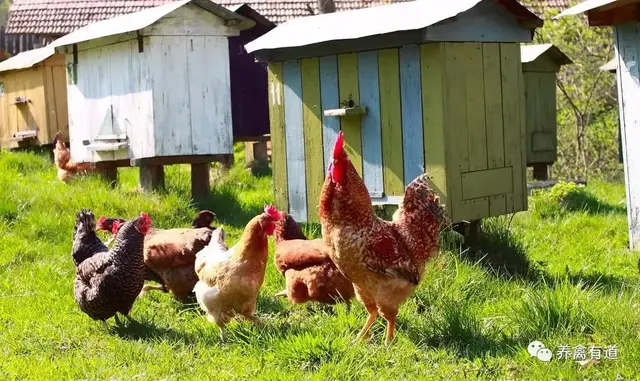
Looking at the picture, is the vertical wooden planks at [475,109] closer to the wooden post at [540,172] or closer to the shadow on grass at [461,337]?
the shadow on grass at [461,337]

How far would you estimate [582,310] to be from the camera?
568cm

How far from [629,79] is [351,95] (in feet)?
9.72

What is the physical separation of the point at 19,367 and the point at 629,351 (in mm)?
3781

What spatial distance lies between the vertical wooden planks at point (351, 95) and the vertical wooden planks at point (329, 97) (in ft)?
0.20

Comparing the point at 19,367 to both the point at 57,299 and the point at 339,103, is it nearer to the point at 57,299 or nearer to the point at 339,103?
the point at 57,299

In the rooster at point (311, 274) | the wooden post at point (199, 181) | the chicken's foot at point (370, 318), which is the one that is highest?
the wooden post at point (199, 181)

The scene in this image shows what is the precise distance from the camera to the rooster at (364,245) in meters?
5.65

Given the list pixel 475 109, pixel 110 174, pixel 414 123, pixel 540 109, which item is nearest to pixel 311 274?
pixel 414 123

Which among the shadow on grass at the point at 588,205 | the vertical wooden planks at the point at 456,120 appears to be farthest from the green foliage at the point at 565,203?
the vertical wooden planks at the point at 456,120

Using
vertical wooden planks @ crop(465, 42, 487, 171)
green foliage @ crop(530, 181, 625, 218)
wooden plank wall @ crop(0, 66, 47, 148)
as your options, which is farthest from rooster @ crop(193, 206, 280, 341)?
wooden plank wall @ crop(0, 66, 47, 148)

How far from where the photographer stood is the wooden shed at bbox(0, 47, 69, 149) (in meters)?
14.4

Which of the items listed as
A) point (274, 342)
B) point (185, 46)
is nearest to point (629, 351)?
point (274, 342)

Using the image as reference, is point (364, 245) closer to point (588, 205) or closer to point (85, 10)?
point (588, 205)

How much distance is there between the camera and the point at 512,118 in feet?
26.1
